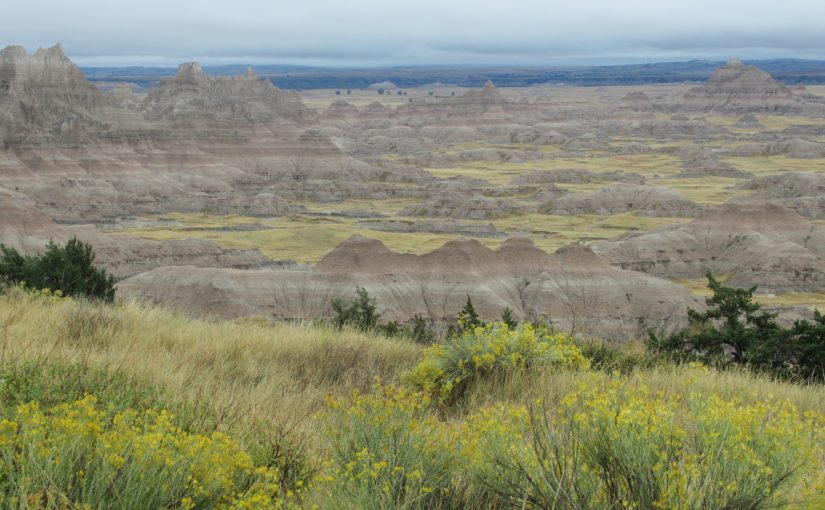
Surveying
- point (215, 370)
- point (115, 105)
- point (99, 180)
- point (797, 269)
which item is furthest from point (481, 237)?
point (215, 370)

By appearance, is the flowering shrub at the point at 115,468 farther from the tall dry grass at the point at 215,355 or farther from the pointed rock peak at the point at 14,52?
the pointed rock peak at the point at 14,52

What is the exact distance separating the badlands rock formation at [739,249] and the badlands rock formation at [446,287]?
53.1ft

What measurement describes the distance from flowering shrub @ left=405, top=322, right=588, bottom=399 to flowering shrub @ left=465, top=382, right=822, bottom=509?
136 inches

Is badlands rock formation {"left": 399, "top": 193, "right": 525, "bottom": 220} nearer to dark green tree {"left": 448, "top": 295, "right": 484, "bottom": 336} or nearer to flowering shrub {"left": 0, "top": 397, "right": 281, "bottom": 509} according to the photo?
dark green tree {"left": 448, "top": 295, "right": 484, "bottom": 336}

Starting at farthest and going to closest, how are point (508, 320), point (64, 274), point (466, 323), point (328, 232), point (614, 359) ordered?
1. point (328, 232)
2. point (64, 274)
3. point (508, 320)
4. point (466, 323)
5. point (614, 359)

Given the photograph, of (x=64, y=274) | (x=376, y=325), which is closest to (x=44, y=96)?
(x=64, y=274)

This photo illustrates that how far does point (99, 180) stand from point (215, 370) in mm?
122479

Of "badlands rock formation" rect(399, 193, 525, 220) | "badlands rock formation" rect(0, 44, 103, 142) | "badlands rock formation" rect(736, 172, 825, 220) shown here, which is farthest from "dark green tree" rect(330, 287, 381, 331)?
"badlands rock formation" rect(0, 44, 103, 142)

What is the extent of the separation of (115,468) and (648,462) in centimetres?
310

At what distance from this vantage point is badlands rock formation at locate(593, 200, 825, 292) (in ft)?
247

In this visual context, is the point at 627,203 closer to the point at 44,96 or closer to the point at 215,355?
the point at 44,96

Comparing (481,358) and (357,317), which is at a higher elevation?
(481,358)

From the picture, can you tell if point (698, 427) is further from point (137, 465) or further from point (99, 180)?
point (99, 180)

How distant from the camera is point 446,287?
60719 mm
